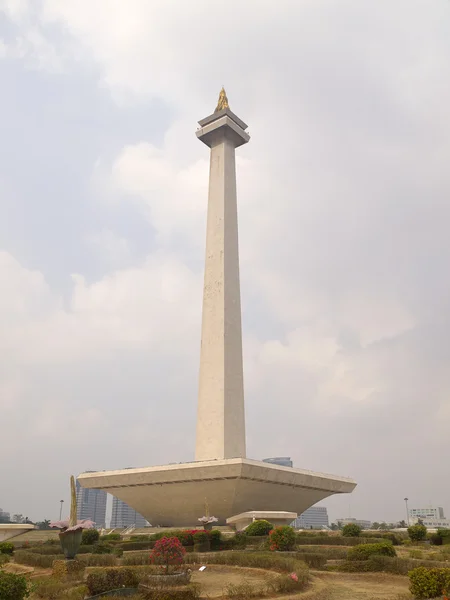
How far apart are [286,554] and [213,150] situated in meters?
34.0

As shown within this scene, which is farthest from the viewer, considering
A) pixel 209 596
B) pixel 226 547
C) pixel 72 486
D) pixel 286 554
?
pixel 226 547

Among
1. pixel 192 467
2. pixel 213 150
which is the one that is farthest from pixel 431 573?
pixel 213 150

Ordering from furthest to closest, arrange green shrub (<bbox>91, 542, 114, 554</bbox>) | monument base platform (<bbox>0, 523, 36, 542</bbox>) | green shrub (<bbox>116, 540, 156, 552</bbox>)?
monument base platform (<bbox>0, 523, 36, 542</bbox>)
green shrub (<bbox>116, 540, 156, 552</bbox>)
green shrub (<bbox>91, 542, 114, 554</bbox>)

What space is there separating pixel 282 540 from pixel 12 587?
1221cm

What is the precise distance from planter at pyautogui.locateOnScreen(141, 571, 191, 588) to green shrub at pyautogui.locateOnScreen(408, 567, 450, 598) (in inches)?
202

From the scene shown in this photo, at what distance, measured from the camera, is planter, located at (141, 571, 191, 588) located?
11.9 meters

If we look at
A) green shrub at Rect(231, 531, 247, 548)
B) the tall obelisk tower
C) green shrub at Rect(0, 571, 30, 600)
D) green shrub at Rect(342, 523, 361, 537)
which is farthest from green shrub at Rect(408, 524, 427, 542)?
green shrub at Rect(0, 571, 30, 600)

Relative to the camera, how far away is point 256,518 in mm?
29266

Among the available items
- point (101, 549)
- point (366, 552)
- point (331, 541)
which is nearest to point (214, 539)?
point (101, 549)

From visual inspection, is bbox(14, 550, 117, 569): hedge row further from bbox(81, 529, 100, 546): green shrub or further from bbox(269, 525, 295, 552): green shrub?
bbox(81, 529, 100, 546): green shrub

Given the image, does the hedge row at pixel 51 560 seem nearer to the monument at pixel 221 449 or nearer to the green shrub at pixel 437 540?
the monument at pixel 221 449

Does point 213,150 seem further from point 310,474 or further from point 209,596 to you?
point 209,596

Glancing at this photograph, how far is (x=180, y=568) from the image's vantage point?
45.2 feet

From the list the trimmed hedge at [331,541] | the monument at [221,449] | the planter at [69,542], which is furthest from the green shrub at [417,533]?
the planter at [69,542]
